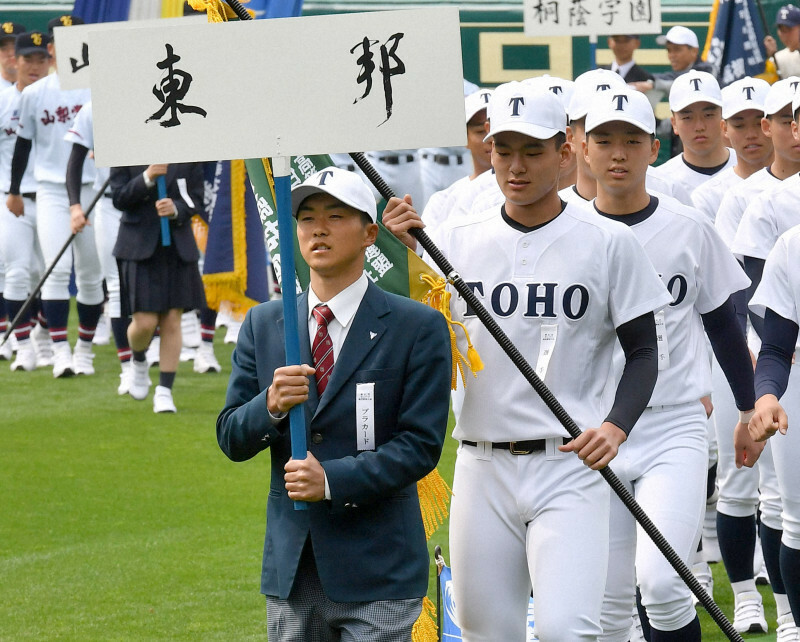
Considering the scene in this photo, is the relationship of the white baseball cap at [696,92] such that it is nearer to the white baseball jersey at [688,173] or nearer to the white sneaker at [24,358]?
the white baseball jersey at [688,173]

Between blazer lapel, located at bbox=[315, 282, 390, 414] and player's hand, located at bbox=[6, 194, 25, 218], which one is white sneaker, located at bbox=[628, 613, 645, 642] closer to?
blazer lapel, located at bbox=[315, 282, 390, 414]

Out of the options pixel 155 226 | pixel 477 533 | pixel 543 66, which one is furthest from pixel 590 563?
pixel 543 66

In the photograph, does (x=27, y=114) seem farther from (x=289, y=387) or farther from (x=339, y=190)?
(x=289, y=387)

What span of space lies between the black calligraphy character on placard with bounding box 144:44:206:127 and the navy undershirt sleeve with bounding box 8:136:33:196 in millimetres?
10456

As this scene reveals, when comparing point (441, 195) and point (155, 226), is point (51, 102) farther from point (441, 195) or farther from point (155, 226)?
point (441, 195)

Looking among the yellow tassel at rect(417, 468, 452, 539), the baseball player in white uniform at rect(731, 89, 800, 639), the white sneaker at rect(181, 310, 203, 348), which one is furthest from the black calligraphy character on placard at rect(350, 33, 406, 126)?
the white sneaker at rect(181, 310, 203, 348)

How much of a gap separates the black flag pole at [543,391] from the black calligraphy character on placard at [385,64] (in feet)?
1.58

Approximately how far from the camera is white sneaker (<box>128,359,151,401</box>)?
1312 cm

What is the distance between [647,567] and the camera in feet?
17.9

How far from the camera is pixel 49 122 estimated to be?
14.3 m

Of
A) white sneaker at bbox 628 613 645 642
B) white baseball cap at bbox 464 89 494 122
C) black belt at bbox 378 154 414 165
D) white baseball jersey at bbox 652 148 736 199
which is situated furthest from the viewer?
black belt at bbox 378 154 414 165

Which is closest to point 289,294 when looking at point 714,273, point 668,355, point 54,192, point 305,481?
point 305,481

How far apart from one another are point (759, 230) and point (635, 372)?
2.13m

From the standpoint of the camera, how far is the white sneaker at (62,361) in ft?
48.2
